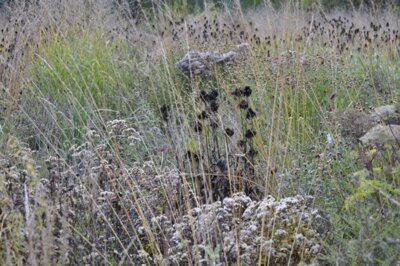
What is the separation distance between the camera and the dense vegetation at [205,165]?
2.62m

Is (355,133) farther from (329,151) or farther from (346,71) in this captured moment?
(346,71)

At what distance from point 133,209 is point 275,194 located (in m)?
0.72

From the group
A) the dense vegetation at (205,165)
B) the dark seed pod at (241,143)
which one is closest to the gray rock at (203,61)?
the dense vegetation at (205,165)

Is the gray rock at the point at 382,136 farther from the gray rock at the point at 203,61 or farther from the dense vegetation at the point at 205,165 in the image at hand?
the gray rock at the point at 203,61

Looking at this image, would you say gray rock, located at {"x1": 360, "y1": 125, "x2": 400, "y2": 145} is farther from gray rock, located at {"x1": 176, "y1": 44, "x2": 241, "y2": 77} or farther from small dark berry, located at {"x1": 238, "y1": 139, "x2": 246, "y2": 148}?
gray rock, located at {"x1": 176, "y1": 44, "x2": 241, "y2": 77}

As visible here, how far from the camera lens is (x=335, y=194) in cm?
320

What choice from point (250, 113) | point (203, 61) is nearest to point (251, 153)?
point (250, 113)

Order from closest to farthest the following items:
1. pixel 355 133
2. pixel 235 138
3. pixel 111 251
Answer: pixel 111 251, pixel 355 133, pixel 235 138

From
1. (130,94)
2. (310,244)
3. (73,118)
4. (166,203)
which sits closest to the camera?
(310,244)

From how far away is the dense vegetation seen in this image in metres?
2.62

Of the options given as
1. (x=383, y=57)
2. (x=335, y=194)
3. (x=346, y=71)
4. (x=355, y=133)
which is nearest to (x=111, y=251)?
(x=335, y=194)

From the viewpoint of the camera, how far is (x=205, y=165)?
11.8 feet

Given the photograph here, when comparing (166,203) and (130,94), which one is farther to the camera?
(130,94)

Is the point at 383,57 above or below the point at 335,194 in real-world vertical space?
below
